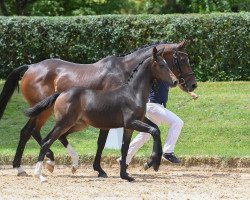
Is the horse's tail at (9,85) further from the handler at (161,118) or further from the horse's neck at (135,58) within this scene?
the handler at (161,118)

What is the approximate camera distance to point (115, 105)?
43.8 feet

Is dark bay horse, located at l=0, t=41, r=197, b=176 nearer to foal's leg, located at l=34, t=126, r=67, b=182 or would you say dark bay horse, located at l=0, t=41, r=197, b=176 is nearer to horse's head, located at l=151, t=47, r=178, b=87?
horse's head, located at l=151, t=47, r=178, b=87

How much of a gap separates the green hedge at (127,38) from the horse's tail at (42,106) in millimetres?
9927

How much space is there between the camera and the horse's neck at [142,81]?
13352 mm

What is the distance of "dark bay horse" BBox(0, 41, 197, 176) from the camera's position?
551 inches

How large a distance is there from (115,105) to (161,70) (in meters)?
0.86

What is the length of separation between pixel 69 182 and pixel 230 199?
9.28ft

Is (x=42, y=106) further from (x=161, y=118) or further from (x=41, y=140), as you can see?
(x=161, y=118)

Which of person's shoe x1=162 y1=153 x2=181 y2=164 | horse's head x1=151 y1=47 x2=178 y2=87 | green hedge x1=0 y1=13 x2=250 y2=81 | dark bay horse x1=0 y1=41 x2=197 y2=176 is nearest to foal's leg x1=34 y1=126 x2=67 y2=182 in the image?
dark bay horse x1=0 y1=41 x2=197 y2=176

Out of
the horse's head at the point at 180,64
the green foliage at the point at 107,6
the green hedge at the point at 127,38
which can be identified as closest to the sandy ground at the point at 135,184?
the horse's head at the point at 180,64

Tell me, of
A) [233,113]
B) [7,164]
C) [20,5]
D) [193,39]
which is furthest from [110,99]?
[20,5]

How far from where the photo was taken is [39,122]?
48.5 feet

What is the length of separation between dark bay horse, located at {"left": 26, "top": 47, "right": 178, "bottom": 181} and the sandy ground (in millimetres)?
426

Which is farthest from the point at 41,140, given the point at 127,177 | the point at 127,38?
the point at 127,38
